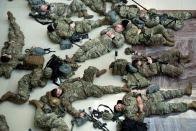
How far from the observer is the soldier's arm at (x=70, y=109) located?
8.40 metres

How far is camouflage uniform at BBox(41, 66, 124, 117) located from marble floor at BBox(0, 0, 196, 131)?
0.52 ft

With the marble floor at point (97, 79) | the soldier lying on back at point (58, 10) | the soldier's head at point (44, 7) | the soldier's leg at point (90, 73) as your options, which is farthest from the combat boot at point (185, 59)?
the soldier's head at point (44, 7)

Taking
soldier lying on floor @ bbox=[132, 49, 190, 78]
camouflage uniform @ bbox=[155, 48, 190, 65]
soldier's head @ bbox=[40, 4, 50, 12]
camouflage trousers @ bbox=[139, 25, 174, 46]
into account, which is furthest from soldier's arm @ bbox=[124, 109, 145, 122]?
soldier's head @ bbox=[40, 4, 50, 12]

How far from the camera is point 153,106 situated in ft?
27.0

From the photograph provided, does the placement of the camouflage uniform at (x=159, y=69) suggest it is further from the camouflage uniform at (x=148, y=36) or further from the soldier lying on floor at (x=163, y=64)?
the camouflage uniform at (x=148, y=36)

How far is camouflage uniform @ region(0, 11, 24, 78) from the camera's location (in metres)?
9.21

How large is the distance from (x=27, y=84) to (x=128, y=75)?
234cm

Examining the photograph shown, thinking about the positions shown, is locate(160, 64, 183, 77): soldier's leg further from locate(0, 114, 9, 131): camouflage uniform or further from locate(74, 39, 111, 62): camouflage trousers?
locate(0, 114, 9, 131): camouflage uniform

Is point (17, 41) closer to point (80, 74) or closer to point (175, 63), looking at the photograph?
point (80, 74)

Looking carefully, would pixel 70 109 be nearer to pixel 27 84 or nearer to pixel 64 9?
pixel 27 84

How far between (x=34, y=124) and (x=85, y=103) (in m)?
1.22

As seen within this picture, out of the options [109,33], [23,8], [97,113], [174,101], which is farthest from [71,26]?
[174,101]

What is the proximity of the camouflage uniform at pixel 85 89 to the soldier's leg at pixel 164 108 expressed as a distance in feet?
2.82

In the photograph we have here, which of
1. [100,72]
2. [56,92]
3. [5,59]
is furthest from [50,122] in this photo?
[5,59]
